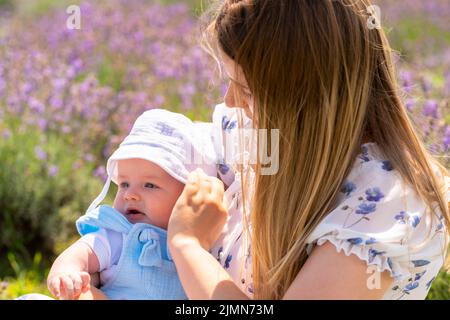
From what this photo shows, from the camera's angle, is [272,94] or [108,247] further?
[108,247]

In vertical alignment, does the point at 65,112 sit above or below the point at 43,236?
above

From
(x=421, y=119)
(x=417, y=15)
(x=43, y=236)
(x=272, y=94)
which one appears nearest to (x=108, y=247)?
(x=272, y=94)

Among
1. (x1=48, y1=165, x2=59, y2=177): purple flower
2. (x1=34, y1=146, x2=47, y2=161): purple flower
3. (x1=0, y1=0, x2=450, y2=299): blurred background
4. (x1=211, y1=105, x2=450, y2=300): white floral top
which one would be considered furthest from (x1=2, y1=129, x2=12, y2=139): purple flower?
(x1=211, y1=105, x2=450, y2=300): white floral top

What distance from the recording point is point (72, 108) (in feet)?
13.0

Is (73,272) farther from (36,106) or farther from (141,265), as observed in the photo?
(36,106)

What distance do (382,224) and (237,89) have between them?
44cm

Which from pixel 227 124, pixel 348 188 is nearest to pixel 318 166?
pixel 348 188

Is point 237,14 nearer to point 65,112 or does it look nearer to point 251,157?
point 251,157

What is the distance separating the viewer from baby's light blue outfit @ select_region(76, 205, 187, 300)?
2.07m

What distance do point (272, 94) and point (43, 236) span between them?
218cm

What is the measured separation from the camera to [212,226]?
1853 millimetres

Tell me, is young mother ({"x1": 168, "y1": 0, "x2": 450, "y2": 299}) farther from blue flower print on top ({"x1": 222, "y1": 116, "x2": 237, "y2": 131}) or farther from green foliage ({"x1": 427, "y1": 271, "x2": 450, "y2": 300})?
green foliage ({"x1": 427, "y1": 271, "x2": 450, "y2": 300})

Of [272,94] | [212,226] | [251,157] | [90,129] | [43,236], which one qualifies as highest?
[272,94]

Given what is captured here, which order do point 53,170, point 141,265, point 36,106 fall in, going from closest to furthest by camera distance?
point 141,265 → point 53,170 → point 36,106
